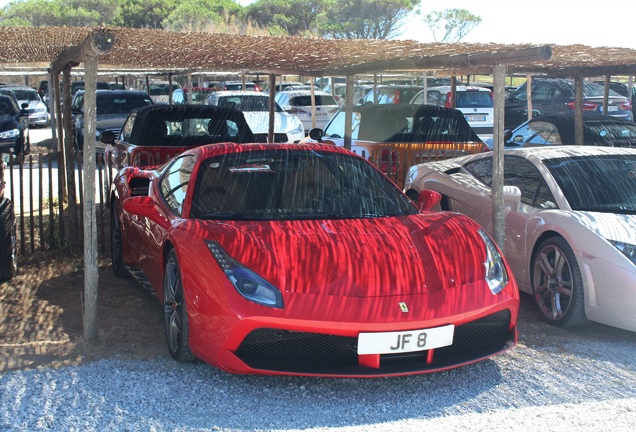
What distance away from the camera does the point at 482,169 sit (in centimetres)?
712

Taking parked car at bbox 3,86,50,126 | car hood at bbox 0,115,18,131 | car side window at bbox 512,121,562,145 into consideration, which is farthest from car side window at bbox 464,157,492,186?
parked car at bbox 3,86,50,126

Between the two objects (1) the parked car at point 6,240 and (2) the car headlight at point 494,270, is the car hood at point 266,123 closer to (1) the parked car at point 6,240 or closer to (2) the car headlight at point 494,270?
(1) the parked car at point 6,240

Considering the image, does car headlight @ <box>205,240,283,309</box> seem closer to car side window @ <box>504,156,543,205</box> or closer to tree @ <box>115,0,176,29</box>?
car side window @ <box>504,156,543,205</box>

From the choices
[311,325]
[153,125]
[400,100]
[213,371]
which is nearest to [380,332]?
[311,325]

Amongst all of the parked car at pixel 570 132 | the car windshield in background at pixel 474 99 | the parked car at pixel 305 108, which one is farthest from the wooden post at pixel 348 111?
the parked car at pixel 305 108

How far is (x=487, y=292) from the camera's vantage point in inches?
170

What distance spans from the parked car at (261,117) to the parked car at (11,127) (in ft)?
14.5

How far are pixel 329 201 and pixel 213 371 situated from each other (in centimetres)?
142

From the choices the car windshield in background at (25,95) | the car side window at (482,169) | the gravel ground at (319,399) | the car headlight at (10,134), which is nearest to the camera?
the gravel ground at (319,399)

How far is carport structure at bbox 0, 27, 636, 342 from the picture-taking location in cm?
510

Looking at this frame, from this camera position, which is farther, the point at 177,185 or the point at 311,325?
the point at 177,185

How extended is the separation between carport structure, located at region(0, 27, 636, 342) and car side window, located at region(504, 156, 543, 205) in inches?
14.6

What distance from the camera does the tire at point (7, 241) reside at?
6.35 metres

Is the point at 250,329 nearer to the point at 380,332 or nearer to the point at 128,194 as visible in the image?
the point at 380,332
